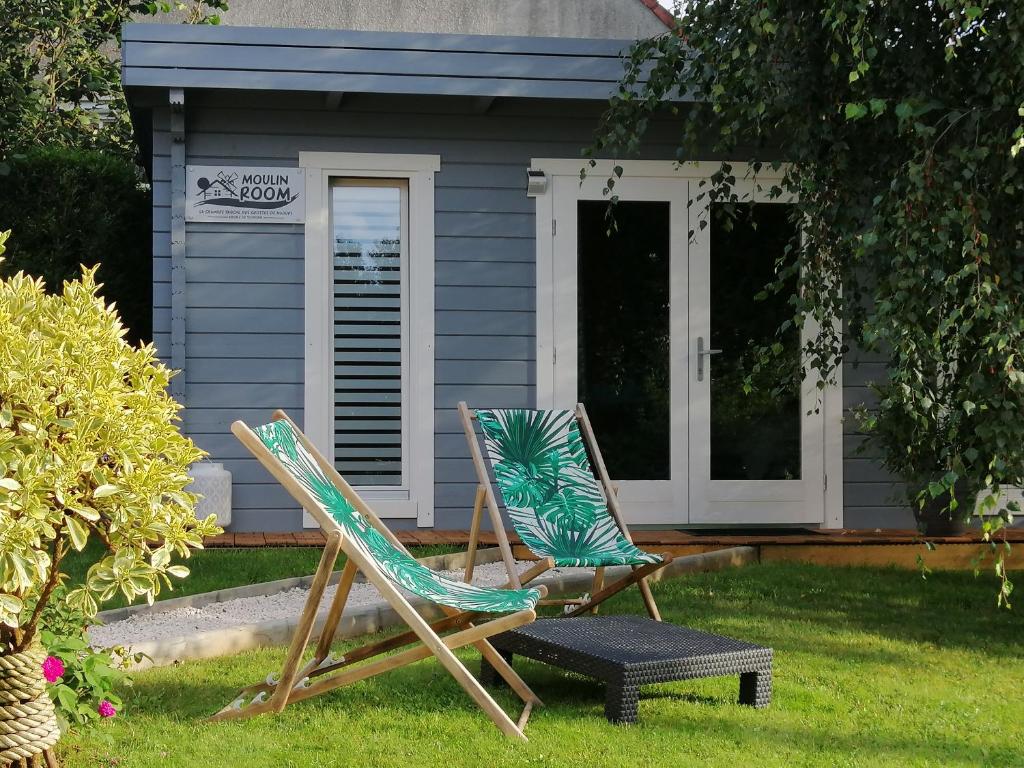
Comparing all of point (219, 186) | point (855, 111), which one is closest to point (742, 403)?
point (219, 186)

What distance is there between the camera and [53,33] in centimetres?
1099

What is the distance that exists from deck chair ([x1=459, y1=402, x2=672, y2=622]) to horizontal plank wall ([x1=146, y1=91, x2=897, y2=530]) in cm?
161

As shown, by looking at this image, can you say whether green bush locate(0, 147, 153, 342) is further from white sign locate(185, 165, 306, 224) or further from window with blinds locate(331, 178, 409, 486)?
window with blinds locate(331, 178, 409, 486)

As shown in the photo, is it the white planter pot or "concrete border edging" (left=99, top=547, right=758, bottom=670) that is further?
the white planter pot

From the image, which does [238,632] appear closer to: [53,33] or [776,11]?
[776,11]

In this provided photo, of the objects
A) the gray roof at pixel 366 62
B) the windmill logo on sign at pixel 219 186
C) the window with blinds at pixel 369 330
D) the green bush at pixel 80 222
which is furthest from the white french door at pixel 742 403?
the green bush at pixel 80 222

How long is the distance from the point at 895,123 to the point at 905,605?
219cm

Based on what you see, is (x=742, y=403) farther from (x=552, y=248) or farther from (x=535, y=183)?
(x=535, y=183)

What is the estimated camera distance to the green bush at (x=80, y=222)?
798 centimetres

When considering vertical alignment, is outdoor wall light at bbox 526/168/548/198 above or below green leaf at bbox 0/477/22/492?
above

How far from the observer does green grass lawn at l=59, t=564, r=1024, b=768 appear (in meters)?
3.16

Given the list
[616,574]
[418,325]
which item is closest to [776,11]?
[616,574]

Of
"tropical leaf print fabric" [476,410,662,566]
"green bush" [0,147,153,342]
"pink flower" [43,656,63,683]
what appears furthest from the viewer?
"green bush" [0,147,153,342]

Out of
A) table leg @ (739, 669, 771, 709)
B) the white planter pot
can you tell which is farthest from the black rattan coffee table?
the white planter pot
